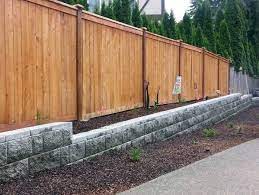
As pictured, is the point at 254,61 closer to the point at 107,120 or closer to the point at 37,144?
the point at 107,120

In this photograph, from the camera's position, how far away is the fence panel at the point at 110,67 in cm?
959

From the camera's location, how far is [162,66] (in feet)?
45.5

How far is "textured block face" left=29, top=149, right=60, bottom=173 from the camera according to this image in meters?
6.76

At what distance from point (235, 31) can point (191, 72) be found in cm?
1438

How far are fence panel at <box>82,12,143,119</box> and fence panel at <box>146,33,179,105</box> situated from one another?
73cm

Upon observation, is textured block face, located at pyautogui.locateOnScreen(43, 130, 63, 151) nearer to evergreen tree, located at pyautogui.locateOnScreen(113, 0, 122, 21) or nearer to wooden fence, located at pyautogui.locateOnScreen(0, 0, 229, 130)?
wooden fence, located at pyautogui.locateOnScreen(0, 0, 229, 130)

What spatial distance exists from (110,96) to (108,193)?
4.23 m

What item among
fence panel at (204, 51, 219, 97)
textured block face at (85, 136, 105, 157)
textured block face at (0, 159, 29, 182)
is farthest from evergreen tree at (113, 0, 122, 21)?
textured block face at (0, 159, 29, 182)

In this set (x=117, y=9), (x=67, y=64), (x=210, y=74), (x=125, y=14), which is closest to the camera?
(x=67, y=64)

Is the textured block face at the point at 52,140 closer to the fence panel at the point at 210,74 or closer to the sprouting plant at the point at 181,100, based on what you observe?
the sprouting plant at the point at 181,100

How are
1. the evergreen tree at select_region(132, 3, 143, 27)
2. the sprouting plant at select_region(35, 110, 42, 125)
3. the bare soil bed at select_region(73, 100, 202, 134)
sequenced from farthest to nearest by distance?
the evergreen tree at select_region(132, 3, 143, 27) → the bare soil bed at select_region(73, 100, 202, 134) → the sprouting plant at select_region(35, 110, 42, 125)

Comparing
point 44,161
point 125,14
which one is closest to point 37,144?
point 44,161

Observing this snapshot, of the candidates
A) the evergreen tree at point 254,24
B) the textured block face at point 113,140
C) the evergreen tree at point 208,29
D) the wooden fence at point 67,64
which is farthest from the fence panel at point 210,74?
the evergreen tree at point 254,24

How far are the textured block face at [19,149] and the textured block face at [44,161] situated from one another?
152 millimetres
